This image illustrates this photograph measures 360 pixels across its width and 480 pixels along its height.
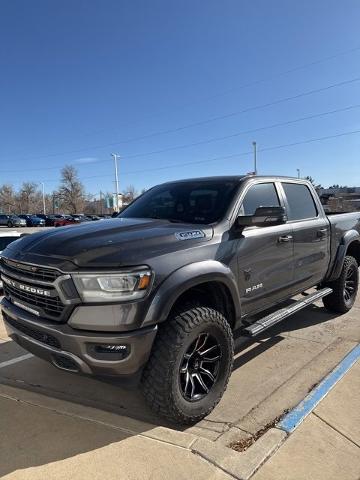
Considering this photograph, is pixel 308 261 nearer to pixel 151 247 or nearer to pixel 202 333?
pixel 202 333

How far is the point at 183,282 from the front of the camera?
2988mm

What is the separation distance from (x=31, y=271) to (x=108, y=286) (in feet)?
2.21

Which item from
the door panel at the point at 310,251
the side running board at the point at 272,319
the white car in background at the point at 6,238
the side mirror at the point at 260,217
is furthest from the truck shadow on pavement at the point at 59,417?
the white car in background at the point at 6,238

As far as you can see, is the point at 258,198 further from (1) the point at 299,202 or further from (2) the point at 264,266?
(1) the point at 299,202

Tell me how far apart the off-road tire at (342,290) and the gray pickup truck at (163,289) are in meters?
1.67

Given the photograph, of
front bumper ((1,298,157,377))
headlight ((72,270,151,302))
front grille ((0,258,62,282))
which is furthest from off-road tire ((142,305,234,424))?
front grille ((0,258,62,282))

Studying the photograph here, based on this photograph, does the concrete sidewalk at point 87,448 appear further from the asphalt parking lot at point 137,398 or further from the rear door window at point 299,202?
the rear door window at point 299,202

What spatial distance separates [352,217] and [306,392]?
3333 mm

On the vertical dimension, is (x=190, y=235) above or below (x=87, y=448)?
above

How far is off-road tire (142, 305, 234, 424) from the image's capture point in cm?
292

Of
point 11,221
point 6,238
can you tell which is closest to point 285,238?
point 6,238

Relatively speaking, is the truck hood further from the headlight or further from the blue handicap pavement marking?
the blue handicap pavement marking

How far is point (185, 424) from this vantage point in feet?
10.4

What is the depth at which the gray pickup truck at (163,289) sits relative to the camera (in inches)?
110
